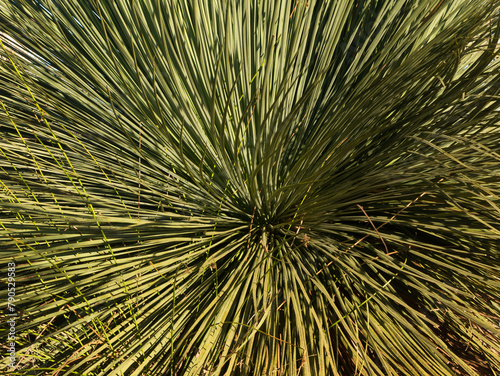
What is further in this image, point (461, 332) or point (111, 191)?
point (111, 191)

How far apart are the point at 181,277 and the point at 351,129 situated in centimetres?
76

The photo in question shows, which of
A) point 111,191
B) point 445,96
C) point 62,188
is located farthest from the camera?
point 111,191

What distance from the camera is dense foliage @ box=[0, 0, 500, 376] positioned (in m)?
0.97

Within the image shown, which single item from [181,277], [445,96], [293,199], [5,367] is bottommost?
[5,367]

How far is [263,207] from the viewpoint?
128 cm

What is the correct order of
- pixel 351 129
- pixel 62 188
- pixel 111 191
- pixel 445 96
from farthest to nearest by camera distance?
1. pixel 111 191
2. pixel 62 188
3. pixel 351 129
4. pixel 445 96

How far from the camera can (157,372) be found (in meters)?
0.98

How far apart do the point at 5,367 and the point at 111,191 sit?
654mm

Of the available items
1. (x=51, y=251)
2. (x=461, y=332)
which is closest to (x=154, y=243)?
(x=51, y=251)

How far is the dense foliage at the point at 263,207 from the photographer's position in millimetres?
968

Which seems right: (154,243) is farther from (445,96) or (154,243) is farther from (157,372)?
(445,96)

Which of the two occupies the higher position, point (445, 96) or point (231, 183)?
point (445, 96)
